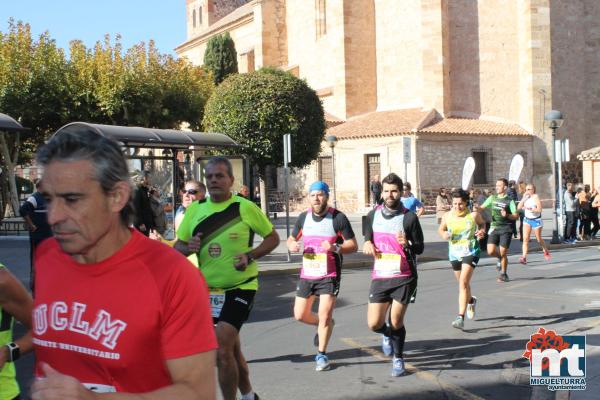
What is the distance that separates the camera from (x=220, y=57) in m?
48.4

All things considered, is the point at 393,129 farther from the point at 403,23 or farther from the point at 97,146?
the point at 97,146

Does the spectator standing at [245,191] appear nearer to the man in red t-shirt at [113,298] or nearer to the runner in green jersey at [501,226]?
the runner in green jersey at [501,226]

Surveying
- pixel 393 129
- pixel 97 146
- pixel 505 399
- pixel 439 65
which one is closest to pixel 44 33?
pixel 393 129

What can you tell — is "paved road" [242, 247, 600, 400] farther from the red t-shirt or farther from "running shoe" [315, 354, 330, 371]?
the red t-shirt

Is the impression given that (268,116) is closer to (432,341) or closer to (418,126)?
(432,341)

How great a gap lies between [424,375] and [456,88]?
31.1 meters

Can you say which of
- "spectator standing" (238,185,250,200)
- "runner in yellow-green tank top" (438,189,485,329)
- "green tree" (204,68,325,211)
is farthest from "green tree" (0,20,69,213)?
"runner in yellow-green tank top" (438,189,485,329)

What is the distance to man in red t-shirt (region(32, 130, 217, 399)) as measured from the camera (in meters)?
2.03

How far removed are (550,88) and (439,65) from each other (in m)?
5.63

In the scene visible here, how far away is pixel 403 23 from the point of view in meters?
37.3

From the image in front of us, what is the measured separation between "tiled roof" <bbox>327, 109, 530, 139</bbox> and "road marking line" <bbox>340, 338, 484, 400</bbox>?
2593 centimetres

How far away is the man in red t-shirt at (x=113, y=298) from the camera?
79.9 inches

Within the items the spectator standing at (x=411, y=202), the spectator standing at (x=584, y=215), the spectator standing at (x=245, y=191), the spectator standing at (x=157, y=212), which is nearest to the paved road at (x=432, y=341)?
the spectator standing at (x=411, y=202)

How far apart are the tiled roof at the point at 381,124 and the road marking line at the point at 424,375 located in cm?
2601
